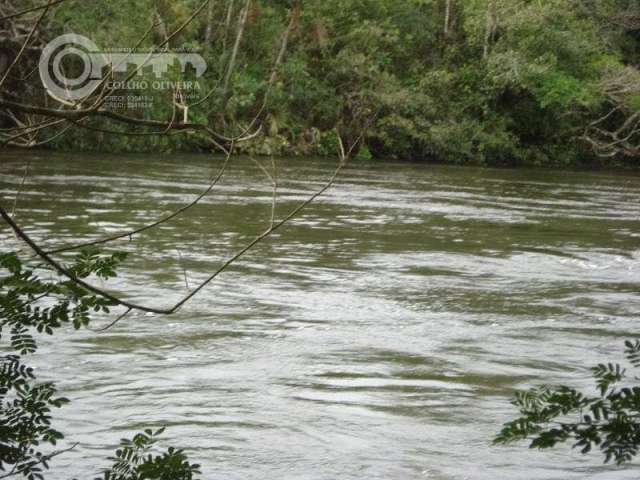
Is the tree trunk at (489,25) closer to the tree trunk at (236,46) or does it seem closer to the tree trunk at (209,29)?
the tree trunk at (209,29)

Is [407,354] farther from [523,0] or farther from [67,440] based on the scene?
[523,0]

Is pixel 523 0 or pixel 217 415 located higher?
pixel 523 0

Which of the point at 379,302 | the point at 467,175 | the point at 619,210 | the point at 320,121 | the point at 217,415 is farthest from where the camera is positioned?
the point at 320,121

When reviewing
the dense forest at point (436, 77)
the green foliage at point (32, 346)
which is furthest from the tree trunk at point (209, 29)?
the green foliage at point (32, 346)

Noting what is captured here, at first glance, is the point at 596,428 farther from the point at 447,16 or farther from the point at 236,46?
the point at 447,16

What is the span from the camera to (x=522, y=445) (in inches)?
227

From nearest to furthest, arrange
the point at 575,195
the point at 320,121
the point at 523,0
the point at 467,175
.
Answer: the point at 575,195 → the point at 467,175 → the point at 320,121 → the point at 523,0

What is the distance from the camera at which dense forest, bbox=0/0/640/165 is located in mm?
37375

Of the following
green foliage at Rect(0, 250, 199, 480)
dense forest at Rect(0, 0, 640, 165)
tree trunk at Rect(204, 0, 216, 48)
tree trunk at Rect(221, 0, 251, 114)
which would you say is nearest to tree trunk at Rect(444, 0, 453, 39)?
dense forest at Rect(0, 0, 640, 165)

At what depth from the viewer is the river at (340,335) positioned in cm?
567

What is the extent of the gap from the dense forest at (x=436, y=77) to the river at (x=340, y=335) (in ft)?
61.8

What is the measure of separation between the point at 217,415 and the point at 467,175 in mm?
25145

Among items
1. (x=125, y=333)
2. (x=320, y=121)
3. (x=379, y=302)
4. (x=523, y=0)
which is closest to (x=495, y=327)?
(x=379, y=302)

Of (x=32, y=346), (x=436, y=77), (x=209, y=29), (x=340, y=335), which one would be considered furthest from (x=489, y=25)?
(x=32, y=346)
